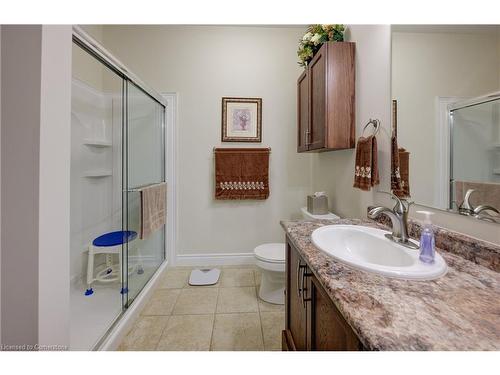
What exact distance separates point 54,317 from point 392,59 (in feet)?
6.28

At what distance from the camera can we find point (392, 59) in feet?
3.95

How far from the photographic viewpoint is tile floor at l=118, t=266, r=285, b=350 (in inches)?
55.3

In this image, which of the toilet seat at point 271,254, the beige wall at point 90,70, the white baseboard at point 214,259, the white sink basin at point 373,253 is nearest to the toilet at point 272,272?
→ the toilet seat at point 271,254

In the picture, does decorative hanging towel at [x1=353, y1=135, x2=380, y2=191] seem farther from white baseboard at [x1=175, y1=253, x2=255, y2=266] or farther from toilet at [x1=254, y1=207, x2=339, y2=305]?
white baseboard at [x1=175, y1=253, x2=255, y2=266]

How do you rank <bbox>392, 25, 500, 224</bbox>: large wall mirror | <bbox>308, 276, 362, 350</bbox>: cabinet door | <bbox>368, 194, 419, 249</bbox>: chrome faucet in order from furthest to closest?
1. <bbox>368, 194, 419, 249</bbox>: chrome faucet
2. <bbox>392, 25, 500, 224</bbox>: large wall mirror
3. <bbox>308, 276, 362, 350</bbox>: cabinet door

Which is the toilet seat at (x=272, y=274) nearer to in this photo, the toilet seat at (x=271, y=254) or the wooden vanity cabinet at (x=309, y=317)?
the toilet seat at (x=271, y=254)

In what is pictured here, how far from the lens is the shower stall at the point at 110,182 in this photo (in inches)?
67.9

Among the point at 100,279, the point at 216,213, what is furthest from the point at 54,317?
the point at 216,213

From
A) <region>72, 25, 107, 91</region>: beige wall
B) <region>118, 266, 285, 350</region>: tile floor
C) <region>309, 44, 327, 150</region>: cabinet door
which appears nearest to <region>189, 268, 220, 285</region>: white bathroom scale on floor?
<region>118, 266, 285, 350</region>: tile floor

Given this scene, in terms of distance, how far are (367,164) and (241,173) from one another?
135 centimetres

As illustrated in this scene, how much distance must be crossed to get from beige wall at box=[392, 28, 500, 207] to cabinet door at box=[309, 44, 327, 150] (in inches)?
17.3

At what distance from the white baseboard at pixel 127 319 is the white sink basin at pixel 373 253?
1367mm

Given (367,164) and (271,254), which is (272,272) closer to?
(271,254)
